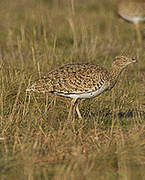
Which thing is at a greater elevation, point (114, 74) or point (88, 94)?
point (114, 74)

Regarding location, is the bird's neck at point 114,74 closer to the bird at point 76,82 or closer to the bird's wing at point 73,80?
the bird at point 76,82

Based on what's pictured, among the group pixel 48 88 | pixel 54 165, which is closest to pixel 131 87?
pixel 48 88

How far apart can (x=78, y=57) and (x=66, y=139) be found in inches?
105

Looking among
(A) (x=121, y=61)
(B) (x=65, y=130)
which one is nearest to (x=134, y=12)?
(A) (x=121, y=61)

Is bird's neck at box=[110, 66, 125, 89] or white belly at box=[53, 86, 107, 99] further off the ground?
bird's neck at box=[110, 66, 125, 89]

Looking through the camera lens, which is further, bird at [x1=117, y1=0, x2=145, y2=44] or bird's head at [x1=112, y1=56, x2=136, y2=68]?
bird at [x1=117, y1=0, x2=145, y2=44]

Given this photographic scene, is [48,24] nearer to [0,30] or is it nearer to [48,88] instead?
[0,30]

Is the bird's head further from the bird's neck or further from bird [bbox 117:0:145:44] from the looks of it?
bird [bbox 117:0:145:44]

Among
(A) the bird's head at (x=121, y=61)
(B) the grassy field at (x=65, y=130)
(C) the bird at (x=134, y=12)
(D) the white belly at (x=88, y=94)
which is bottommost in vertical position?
(B) the grassy field at (x=65, y=130)

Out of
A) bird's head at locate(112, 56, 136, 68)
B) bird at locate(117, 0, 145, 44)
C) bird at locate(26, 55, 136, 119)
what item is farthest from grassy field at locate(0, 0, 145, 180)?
bird at locate(117, 0, 145, 44)

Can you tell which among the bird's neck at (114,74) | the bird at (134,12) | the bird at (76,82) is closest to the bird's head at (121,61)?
the bird's neck at (114,74)

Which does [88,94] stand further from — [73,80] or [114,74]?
[114,74]

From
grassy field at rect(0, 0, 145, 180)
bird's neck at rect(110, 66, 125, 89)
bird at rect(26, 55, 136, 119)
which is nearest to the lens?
grassy field at rect(0, 0, 145, 180)

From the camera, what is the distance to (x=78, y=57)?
22.1ft
